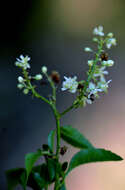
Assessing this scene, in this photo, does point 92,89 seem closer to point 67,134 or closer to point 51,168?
point 67,134

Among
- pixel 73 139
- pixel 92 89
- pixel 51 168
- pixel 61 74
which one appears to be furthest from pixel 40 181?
pixel 61 74

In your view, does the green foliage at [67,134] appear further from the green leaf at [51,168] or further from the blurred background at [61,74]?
the blurred background at [61,74]

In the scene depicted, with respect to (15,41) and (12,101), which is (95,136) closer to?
(12,101)

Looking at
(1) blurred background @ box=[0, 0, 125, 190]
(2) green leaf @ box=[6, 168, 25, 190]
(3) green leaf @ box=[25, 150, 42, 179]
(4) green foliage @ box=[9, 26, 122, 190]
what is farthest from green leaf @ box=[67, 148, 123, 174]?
(1) blurred background @ box=[0, 0, 125, 190]

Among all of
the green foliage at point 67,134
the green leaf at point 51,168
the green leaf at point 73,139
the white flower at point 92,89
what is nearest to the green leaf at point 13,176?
the green foliage at point 67,134

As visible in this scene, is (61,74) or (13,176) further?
(61,74)

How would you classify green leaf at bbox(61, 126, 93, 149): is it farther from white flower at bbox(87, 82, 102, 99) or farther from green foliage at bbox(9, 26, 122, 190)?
white flower at bbox(87, 82, 102, 99)
